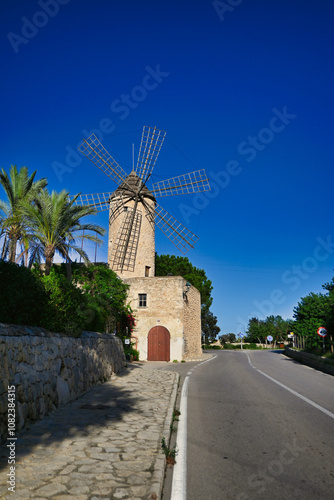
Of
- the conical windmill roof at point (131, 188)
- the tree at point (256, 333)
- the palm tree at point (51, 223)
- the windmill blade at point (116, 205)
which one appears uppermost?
the conical windmill roof at point (131, 188)

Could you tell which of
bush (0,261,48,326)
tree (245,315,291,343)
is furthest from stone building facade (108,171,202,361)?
tree (245,315,291,343)

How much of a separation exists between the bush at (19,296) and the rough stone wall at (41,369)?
1.11 ft

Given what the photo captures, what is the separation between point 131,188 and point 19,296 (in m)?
26.0

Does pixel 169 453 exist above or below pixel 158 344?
below

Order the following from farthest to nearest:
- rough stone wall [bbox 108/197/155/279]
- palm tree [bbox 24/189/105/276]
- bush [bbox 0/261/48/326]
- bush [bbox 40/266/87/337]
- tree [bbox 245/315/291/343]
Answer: tree [bbox 245/315/291/343], rough stone wall [bbox 108/197/155/279], palm tree [bbox 24/189/105/276], bush [bbox 40/266/87/337], bush [bbox 0/261/48/326]

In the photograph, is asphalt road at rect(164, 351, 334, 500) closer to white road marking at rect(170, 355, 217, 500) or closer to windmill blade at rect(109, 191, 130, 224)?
white road marking at rect(170, 355, 217, 500)

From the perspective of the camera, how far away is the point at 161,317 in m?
27.8

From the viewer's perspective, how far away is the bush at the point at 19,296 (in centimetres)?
686

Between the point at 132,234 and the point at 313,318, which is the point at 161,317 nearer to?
the point at 132,234

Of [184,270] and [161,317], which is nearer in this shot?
[161,317]

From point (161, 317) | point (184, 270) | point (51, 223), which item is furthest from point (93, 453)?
point (184, 270)

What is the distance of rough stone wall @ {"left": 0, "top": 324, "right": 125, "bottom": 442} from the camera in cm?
573

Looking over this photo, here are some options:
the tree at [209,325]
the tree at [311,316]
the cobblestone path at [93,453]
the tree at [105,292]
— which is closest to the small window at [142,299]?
the tree at [105,292]

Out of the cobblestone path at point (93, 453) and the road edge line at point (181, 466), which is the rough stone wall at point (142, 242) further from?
the road edge line at point (181, 466)
